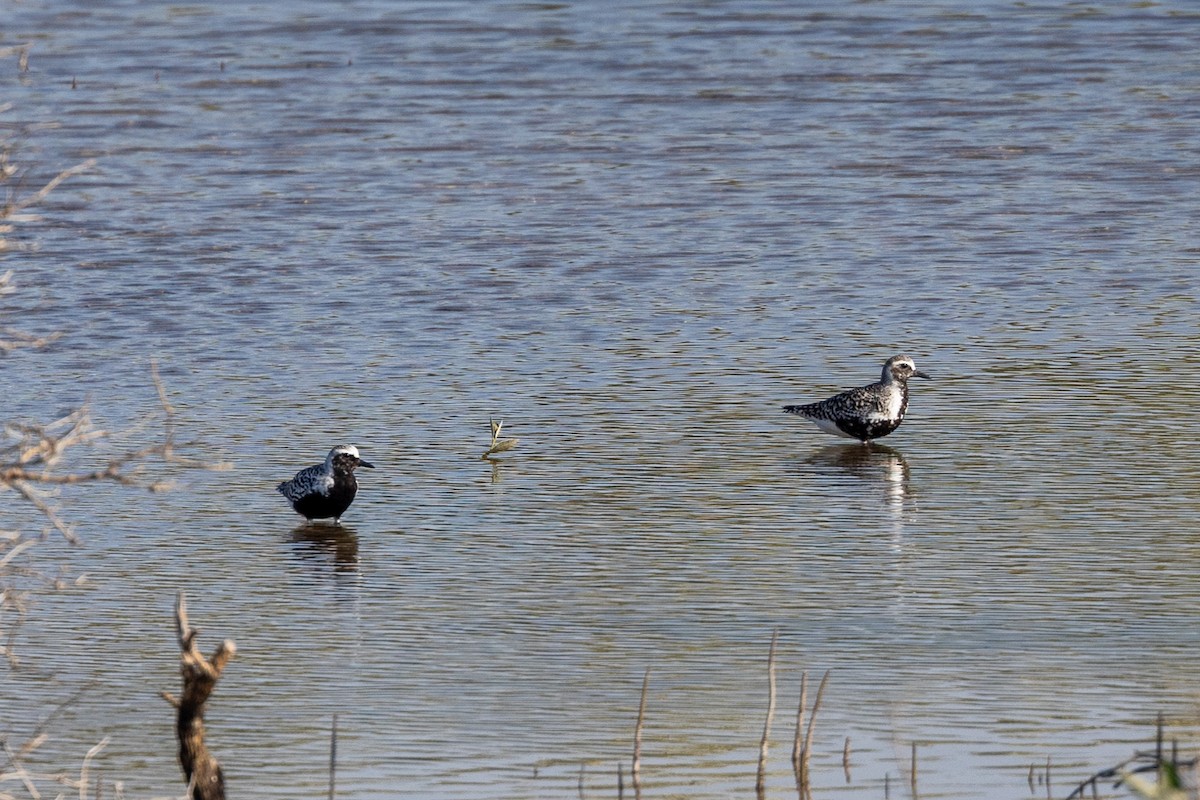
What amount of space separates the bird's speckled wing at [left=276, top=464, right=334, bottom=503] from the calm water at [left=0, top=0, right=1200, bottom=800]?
0.89 ft

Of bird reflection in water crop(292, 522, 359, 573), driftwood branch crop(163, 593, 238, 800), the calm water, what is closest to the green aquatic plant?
the calm water

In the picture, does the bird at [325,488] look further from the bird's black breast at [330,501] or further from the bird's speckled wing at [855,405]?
the bird's speckled wing at [855,405]

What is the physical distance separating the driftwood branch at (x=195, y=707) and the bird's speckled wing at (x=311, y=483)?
4746mm

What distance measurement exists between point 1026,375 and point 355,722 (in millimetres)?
7468

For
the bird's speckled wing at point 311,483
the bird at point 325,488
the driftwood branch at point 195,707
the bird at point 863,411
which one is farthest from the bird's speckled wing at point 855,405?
the driftwood branch at point 195,707

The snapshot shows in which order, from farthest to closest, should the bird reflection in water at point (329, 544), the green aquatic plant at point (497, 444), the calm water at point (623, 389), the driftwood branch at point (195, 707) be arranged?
the green aquatic plant at point (497, 444) < the bird reflection in water at point (329, 544) < the calm water at point (623, 389) < the driftwood branch at point (195, 707)

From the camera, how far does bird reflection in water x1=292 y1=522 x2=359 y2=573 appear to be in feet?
37.8

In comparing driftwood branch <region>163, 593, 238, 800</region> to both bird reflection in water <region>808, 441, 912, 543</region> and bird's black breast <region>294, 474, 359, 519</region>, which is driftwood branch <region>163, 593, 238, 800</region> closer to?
bird's black breast <region>294, 474, 359, 519</region>

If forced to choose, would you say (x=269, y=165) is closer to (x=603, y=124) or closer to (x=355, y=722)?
(x=603, y=124)

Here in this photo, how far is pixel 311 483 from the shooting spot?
39.3ft

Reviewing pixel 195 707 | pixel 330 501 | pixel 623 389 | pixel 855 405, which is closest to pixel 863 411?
pixel 855 405

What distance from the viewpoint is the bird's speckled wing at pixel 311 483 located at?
39.3 feet

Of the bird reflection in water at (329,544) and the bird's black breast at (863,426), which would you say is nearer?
the bird reflection in water at (329,544)

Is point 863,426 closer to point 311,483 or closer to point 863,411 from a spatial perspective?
point 863,411
